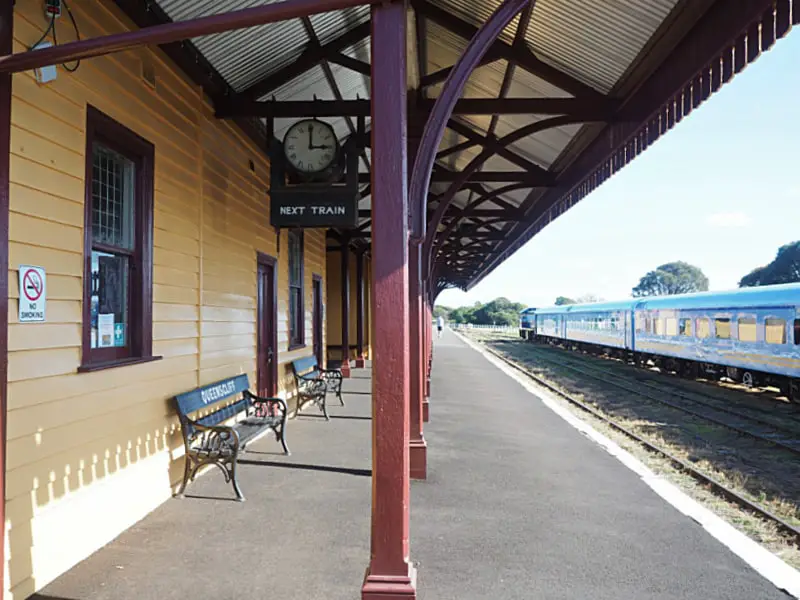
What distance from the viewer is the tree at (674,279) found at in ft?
405

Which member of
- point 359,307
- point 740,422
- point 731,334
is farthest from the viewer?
point 359,307

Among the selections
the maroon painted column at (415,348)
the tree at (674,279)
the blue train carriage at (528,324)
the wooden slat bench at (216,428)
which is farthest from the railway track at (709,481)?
the tree at (674,279)

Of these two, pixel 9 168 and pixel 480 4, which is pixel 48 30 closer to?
pixel 9 168

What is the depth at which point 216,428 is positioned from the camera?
535cm

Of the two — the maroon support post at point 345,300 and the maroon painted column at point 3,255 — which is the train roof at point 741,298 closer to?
the maroon support post at point 345,300

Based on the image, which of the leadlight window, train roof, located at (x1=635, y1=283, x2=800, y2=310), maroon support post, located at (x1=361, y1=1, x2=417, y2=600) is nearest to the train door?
train roof, located at (x1=635, y1=283, x2=800, y2=310)

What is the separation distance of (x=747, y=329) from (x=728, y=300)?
1423mm

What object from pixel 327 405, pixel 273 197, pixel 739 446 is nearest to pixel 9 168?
pixel 273 197

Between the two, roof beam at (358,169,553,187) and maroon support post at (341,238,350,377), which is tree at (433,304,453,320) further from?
roof beam at (358,169,553,187)

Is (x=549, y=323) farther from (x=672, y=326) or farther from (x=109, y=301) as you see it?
(x=109, y=301)

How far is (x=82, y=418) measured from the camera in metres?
4.03

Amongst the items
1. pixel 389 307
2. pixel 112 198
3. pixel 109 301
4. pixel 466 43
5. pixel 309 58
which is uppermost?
pixel 466 43

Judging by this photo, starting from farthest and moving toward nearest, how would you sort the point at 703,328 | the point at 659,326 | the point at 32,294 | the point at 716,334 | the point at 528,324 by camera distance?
the point at 528,324
the point at 659,326
the point at 703,328
the point at 716,334
the point at 32,294

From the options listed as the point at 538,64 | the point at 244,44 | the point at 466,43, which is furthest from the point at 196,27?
the point at 466,43
